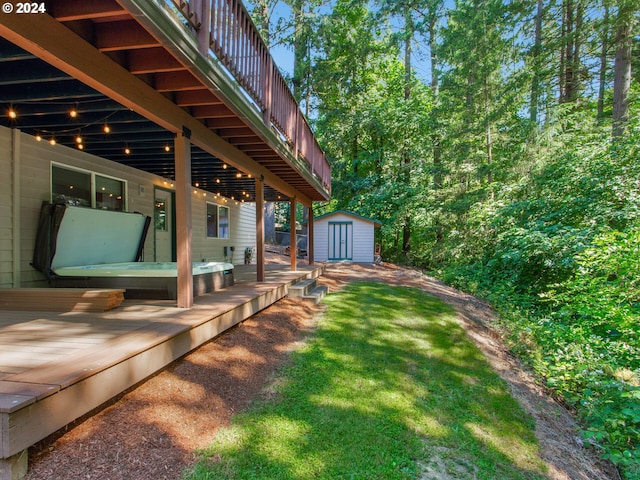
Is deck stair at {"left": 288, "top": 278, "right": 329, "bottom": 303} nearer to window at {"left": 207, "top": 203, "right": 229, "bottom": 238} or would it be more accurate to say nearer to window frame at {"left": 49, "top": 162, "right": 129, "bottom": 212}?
window frame at {"left": 49, "top": 162, "right": 129, "bottom": 212}

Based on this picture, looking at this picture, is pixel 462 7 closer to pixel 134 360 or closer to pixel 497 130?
pixel 497 130

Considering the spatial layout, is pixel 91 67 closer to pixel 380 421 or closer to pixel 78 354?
pixel 78 354

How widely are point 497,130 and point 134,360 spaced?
14178 millimetres

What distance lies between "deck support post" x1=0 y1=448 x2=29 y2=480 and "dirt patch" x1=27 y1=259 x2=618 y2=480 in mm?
58

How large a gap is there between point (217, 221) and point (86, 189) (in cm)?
490

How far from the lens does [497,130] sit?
12836mm

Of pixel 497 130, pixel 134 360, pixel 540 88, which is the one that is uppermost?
pixel 540 88

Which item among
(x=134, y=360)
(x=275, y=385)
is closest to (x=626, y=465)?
(x=275, y=385)

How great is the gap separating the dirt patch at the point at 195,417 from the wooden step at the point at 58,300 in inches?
47.3

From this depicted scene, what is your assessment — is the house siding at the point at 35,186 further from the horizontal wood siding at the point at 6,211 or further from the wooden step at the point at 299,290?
the wooden step at the point at 299,290

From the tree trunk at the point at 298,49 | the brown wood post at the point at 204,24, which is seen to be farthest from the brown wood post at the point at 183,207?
the tree trunk at the point at 298,49

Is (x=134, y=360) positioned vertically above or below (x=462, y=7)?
below

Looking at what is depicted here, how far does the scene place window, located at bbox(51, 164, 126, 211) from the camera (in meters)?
5.25

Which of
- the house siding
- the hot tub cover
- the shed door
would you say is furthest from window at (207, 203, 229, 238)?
the shed door
